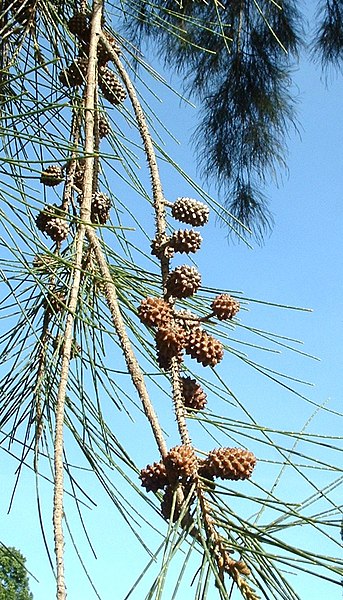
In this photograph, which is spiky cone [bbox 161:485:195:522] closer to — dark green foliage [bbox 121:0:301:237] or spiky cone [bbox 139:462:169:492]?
spiky cone [bbox 139:462:169:492]

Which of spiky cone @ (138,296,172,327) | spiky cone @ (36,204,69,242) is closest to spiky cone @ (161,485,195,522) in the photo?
spiky cone @ (138,296,172,327)

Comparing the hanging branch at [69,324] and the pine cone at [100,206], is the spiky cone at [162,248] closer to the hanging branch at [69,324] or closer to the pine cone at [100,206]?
the hanging branch at [69,324]

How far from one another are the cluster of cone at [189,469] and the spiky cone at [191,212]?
0.63 feet

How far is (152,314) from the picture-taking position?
56cm

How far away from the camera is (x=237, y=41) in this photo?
6.54ft

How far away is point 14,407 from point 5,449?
0.07 meters

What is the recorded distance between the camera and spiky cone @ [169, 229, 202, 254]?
605 millimetres

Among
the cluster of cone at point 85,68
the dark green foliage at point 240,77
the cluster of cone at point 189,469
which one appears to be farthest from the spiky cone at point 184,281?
the dark green foliage at point 240,77

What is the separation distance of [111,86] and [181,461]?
50 centimetres

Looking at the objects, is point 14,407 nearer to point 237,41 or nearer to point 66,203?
point 66,203

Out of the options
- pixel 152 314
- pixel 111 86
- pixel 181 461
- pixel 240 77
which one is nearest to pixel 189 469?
pixel 181 461

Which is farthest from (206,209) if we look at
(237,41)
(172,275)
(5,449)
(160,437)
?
(237,41)

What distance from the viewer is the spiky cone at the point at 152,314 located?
1.84ft

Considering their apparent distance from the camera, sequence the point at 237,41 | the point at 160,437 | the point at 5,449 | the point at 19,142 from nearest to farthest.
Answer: the point at 160,437 < the point at 5,449 < the point at 19,142 < the point at 237,41
